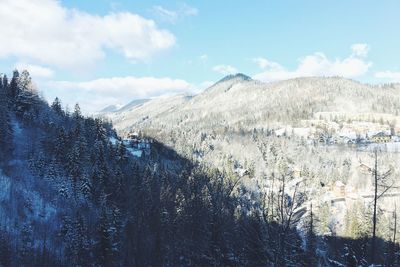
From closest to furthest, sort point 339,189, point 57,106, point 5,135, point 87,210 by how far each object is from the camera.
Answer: point 87,210, point 5,135, point 57,106, point 339,189

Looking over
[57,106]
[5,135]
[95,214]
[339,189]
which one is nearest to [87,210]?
[95,214]

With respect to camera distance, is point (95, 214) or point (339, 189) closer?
point (95, 214)

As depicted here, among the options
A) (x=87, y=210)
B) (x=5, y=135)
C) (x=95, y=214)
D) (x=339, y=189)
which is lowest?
(x=95, y=214)

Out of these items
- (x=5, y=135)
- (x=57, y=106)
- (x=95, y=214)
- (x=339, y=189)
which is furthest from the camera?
(x=339, y=189)

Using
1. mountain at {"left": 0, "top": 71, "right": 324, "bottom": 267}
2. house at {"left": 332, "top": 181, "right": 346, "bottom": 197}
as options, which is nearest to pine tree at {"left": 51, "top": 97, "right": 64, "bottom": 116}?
mountain at {"left": 0, "top": 71, "right": 324, "bottom": 267}

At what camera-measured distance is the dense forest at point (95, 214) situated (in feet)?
242

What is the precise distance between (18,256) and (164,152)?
123044mm

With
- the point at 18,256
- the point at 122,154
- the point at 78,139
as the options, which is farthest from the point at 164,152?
the point at 18,256

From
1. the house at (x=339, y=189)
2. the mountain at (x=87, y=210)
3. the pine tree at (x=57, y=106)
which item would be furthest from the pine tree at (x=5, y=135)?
the house at (x=339, y=189)

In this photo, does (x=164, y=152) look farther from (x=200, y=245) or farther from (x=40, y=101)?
(x=200, y=245)

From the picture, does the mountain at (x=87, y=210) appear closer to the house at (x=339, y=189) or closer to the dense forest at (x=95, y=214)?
the dense forest at (x=95, y=214)

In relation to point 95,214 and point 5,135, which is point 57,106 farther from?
point 95,214

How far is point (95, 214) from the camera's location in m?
93.7

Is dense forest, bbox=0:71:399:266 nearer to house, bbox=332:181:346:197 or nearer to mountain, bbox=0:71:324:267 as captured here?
mountain, bbox=0:71:324:267
